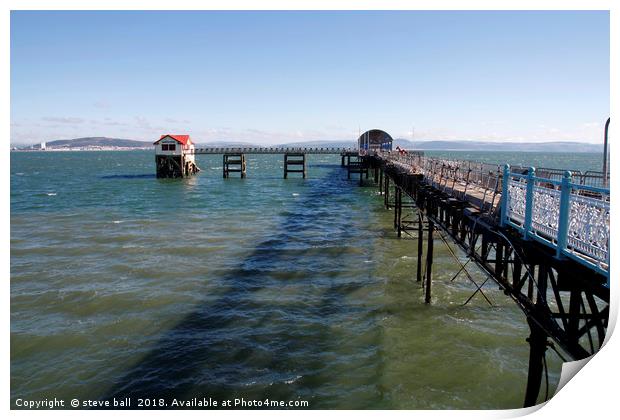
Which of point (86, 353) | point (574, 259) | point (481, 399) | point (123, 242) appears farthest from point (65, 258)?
point (574, 259)

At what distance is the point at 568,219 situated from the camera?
23.3 feet

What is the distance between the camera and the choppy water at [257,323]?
36.1ft

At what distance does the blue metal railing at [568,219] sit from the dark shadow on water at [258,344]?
5.16 meters

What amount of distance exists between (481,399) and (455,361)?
5.47 feet

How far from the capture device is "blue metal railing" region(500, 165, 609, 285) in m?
6.44

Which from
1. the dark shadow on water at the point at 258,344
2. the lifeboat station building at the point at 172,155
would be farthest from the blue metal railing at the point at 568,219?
the lifeboat station building at the point at 172,155

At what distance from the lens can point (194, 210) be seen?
38656 millimetres

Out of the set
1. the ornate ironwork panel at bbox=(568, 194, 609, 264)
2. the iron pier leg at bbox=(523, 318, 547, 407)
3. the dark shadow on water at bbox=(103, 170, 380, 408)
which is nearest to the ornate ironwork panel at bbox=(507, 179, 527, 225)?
the ornate ironwork panel at bbox=(568, 194, 609, 264)

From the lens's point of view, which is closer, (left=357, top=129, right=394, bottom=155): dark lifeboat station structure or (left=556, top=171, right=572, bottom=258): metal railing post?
(left=556, top=171, right=572, bottom=258): metal railing post

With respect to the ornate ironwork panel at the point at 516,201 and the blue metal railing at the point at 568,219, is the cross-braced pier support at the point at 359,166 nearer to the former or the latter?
the ornate ironwork panel at the point at 516,201

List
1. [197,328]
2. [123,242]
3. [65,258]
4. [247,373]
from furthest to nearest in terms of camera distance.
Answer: [123,242] < [65,258] < [197,328] < [247,373]

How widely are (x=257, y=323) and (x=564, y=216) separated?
382 inches

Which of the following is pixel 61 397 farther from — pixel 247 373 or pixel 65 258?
pixel 65 258

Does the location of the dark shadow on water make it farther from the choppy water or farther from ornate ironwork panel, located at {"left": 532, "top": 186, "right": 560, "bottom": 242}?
ornate ironwork panel, located at {"left": 532, "top": 186, "right": 560, "bottom": 242}
